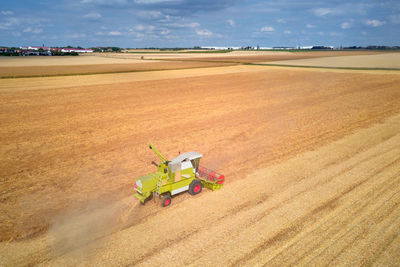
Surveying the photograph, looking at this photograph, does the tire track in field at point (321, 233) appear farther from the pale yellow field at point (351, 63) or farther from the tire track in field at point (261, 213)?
the pale yellow field at point (351, 63)

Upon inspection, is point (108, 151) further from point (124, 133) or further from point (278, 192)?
point (278, 192)

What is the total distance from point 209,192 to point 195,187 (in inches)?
26.9

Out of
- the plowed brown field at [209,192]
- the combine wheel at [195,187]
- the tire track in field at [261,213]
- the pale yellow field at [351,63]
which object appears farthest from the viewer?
the pale yellow field at [351,63]

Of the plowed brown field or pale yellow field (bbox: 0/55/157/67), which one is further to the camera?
pale yellow field (bbox: 0/55/157/67)

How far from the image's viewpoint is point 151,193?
9.77 m

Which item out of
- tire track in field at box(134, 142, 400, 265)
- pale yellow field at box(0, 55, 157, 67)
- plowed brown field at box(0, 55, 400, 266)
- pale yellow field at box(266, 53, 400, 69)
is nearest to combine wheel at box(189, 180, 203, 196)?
plowed brown field at box(0, 55, 400, 266)

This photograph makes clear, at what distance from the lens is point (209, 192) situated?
33.2 ft

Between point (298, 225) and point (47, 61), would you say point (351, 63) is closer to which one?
point (298, 225)

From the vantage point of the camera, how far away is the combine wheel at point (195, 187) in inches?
382

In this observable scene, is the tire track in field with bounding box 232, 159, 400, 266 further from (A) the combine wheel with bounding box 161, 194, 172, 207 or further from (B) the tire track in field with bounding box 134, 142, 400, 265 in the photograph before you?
(A) the combine wheel with bounding box 161, 194, 172, 207

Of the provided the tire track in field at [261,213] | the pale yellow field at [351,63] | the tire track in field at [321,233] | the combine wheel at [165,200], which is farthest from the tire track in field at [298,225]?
the pale yellow field at [351,63]

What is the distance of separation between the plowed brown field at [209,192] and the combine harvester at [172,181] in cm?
38

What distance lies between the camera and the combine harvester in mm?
8938

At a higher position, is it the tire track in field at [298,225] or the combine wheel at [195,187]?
the combine wheel at [195,187]
